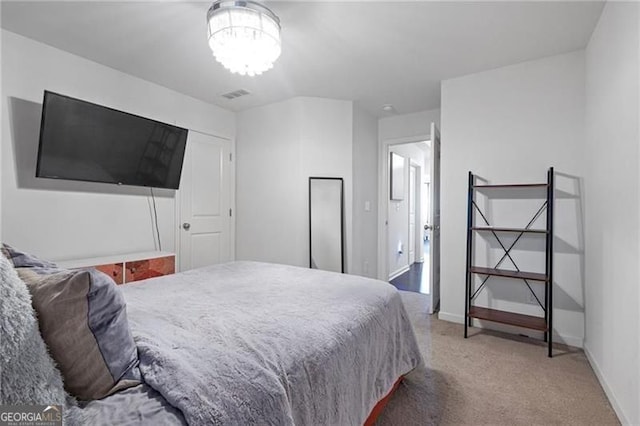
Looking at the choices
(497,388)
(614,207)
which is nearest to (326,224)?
(497,388)

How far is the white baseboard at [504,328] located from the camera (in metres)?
2.56

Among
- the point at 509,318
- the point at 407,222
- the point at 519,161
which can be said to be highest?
the point at 519,161

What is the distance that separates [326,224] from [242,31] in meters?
2.38

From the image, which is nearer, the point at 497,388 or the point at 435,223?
the point at 497,388

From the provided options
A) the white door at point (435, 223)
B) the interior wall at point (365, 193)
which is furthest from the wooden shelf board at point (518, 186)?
the interior wall at point (365, 193)

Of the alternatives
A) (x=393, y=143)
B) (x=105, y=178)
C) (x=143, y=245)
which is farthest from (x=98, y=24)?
(x=393, y=143)

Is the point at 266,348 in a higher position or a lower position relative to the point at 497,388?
higher

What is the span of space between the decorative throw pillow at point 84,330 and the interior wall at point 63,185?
7.56 feet

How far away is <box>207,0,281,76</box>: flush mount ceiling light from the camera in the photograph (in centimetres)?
187

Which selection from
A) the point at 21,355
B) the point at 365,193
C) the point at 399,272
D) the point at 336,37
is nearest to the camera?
the point at 21,355

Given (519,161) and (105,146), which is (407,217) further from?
(105,146)

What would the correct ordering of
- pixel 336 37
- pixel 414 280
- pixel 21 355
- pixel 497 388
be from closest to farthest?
1. pixel 21 355
2. pixel 497 388
3. pixel 336 37
4. pixel 414 280

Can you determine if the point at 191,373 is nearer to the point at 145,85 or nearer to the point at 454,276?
the point at 454,276

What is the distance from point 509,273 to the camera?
8.76 feet
